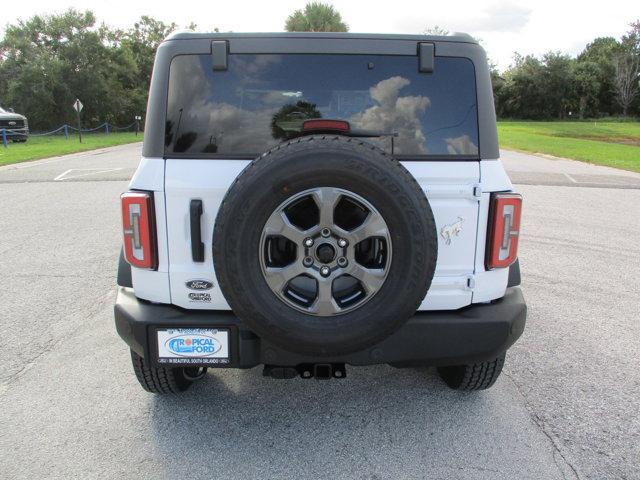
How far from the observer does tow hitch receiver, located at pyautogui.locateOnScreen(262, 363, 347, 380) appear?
2.60 metres

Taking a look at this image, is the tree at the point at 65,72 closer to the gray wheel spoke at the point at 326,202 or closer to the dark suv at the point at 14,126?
the dark suv at the point at 14,126

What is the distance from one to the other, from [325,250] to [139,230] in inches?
37.7

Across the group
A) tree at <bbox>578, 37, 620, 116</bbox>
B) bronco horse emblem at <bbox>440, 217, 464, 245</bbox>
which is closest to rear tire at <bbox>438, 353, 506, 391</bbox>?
bronco horse emblem at <bbox>440, 217, 464, 245</bbox>

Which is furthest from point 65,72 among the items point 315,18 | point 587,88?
point 587,88

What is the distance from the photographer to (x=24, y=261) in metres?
6.12

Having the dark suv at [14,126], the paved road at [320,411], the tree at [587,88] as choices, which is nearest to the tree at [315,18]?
the tree at [587,88]

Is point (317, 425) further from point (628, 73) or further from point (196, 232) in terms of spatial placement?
point (628, 73)

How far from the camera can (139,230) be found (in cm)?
260

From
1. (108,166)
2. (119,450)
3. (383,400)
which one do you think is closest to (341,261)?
(383,400)

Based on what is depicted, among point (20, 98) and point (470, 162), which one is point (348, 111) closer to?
point (470, 162)

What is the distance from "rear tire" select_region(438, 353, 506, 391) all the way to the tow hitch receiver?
864 mm

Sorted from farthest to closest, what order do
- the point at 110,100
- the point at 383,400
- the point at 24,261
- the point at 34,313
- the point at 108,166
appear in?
1. the point at 110,100
2. the point at 108,166
3. the point at 24,261
4. the point at 34,313
5. the point at 383,400

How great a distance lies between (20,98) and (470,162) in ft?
149

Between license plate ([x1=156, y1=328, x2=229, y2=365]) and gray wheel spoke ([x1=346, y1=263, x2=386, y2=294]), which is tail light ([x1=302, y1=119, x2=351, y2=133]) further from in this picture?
license plate ([x1=156, y1=328, x2=229, y2=365])
